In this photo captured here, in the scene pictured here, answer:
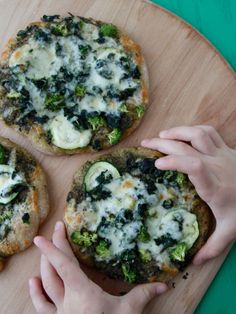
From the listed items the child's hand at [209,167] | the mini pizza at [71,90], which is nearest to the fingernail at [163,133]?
the child's hand at [209,167]

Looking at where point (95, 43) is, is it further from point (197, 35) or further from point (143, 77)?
point (197, 35)

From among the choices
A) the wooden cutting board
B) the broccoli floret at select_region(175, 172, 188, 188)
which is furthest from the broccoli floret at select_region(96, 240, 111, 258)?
the broccoli floret at select_region(175, 172, 188, 188)

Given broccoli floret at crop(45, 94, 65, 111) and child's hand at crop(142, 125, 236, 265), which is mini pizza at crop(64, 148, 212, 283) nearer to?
child's hand at crop(142, 125, 236, 265)

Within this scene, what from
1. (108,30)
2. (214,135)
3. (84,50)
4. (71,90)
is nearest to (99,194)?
(71,90)

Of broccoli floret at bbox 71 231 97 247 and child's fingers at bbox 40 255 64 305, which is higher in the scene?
broccoli floret at bbox 71 231 97 247

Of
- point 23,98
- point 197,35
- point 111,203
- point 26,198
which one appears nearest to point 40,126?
point 23,98
